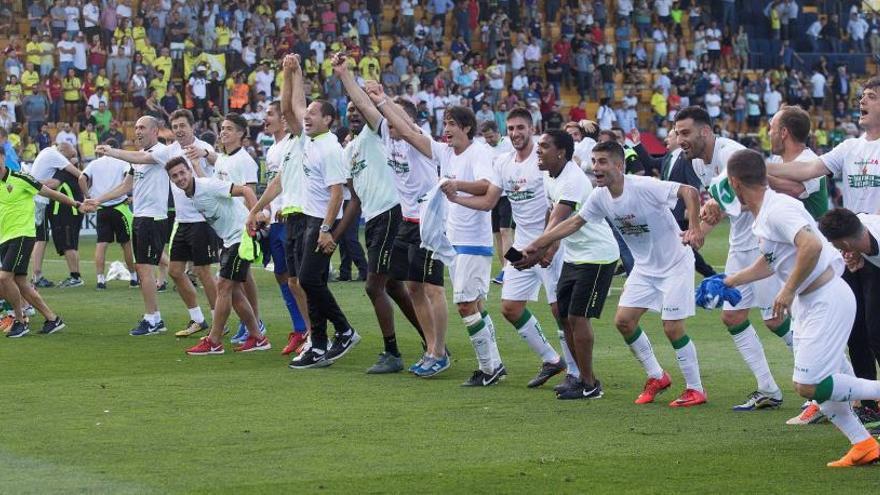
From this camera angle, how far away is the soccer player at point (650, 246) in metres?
10.5

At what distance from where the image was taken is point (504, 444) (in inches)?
353

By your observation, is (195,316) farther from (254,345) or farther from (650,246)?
(650,246)

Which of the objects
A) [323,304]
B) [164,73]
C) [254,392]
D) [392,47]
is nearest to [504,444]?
[254,392]

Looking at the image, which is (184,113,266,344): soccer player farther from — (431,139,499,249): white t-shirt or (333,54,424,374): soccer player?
(431,139,499,249): white t-shirt

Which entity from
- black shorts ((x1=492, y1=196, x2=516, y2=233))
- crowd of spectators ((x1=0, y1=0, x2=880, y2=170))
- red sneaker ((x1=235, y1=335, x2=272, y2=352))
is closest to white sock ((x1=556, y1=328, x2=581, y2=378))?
red sneaker ((x1=235, y1=335, x2=272, y2=352))

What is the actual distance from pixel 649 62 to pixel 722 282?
36.5 meters

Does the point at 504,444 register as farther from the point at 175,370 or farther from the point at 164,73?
the point at 164,73

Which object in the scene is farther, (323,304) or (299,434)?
(323,304)

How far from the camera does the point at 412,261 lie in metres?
11.9

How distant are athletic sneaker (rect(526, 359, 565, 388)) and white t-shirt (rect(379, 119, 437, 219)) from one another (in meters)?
1.65

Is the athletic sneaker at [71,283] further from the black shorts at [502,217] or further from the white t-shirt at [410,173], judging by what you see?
the white t-shirt at [410,173]

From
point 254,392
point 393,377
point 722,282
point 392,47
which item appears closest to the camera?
point 722,282

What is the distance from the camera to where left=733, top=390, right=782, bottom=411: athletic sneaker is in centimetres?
1033

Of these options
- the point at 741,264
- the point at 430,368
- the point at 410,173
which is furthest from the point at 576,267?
the point at 410,173
